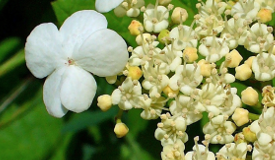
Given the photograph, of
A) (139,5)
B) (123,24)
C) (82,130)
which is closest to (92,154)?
(82,130)

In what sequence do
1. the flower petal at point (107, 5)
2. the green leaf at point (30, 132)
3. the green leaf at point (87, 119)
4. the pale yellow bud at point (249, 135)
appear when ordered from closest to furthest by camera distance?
the pale yellow bud at point (249, 135) → the flower petal at point (107, 5) → the green leaf at point (87, 119) → the green leaf at point (30, 132)

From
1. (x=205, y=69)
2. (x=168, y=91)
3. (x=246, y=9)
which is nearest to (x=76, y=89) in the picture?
(x=168, y=91)

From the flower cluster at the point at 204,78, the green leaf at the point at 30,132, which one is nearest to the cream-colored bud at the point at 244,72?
the flower cluster at the point at 204,78

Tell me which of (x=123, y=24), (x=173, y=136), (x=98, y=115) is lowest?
(x=98, y=115)

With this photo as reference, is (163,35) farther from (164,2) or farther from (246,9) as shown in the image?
(246,9)

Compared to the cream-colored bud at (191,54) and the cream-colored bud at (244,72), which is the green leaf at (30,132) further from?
the cream-colored bud at (244,72)

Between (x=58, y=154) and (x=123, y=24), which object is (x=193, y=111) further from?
(x=58, y=154)
